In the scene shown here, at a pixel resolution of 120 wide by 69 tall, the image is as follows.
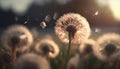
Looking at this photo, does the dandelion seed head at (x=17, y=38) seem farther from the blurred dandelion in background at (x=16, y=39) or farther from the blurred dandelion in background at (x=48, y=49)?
the blurred dandelion in background at (x=48, y=49)

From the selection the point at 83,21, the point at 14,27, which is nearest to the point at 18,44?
the point at 14,27

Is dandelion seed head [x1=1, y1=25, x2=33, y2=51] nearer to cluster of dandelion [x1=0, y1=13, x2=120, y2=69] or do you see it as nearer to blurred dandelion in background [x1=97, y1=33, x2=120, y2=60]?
cluster of dandelion [x1=0, y1=13, x2=120, y2=69]

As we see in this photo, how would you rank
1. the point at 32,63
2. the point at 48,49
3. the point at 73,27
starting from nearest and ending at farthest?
the point at 32,63 < the point at 73,27 < the point at 48,49

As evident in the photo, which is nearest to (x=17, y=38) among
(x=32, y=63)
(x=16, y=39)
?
(x=16, y=39)

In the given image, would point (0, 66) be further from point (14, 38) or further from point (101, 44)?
point (101, 44)

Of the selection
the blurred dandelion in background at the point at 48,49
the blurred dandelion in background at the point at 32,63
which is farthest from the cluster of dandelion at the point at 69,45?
the blurred dandelion in background at the point at 32,63

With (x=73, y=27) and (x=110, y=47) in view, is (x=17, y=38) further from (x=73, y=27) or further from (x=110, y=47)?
(x=110, y=47)
